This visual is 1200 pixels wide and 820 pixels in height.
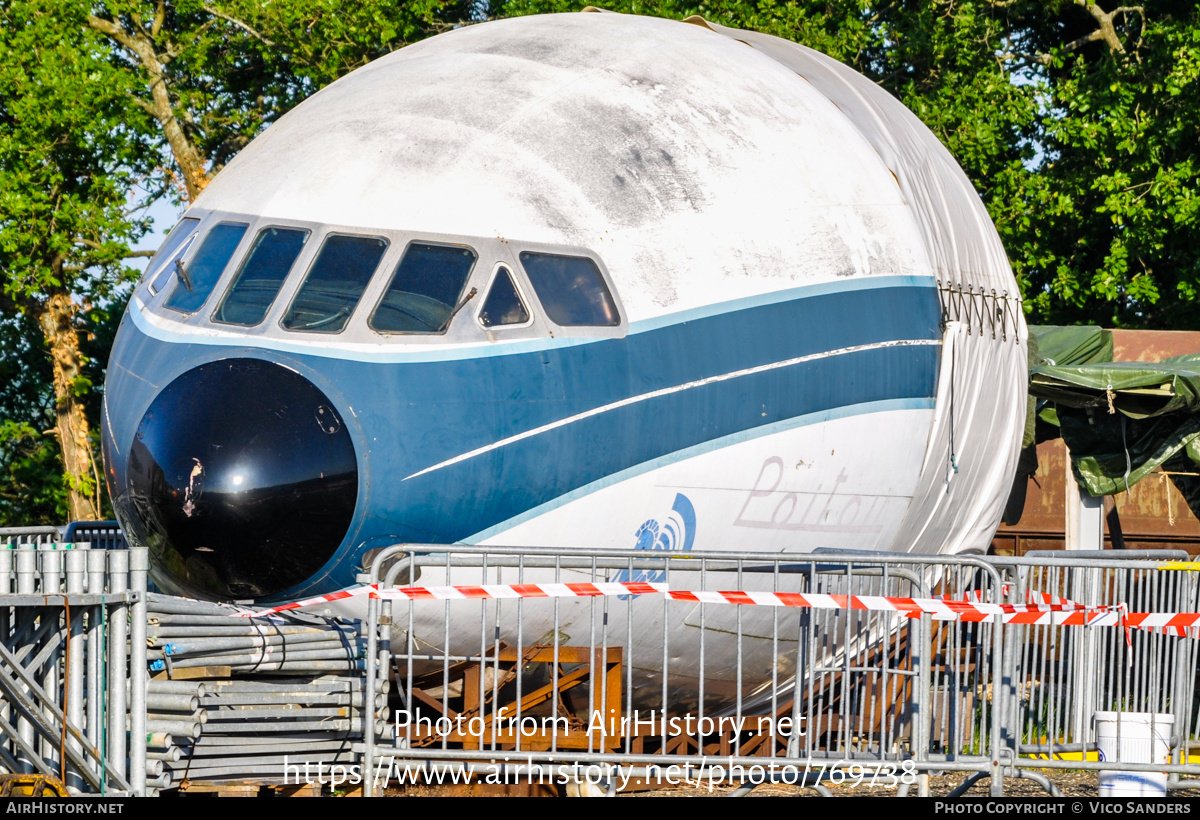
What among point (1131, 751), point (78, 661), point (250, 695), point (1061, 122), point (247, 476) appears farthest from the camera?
point (1061, 122)

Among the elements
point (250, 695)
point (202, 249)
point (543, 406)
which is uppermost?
point (202, 249)

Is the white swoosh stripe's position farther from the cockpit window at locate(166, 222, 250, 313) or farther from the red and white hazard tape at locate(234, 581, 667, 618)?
the cockpit window at locate(166, 222, 250, 313)

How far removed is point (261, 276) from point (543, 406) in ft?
5.52

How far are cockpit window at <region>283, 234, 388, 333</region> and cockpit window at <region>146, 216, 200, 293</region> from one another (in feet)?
3.73

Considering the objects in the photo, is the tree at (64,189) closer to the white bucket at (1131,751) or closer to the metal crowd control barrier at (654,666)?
the metal crowd control barrier at (654,666)

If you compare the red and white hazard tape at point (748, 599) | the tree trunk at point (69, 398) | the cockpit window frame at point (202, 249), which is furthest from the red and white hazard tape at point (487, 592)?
the tree trunk at point (69, 398)

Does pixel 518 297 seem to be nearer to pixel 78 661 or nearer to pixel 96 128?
pixel 78 661

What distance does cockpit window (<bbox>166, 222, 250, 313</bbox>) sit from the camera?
834 centimetres

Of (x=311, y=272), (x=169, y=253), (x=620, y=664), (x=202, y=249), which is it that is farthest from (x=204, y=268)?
(x=620, y=664)

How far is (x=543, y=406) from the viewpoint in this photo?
790 centimetres

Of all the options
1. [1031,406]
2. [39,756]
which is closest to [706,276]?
[39,756]

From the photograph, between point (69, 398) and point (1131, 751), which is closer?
point (1131, 751)

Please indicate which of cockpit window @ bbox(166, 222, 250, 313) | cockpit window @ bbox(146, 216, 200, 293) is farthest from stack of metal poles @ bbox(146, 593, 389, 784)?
cockpit window @ bbox(146, 216, 200, 293)

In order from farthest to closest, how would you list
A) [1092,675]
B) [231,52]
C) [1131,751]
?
[231,52], [1092,675], [1131,751]
